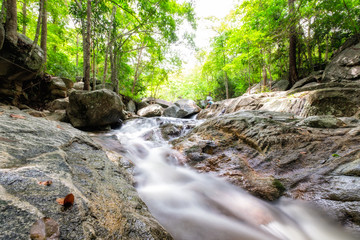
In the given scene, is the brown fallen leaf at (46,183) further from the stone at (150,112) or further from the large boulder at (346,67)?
the stone at (150,112)

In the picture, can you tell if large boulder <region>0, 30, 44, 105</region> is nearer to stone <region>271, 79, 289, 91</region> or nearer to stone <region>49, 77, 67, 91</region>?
stone <region>49, 77, 67, 91</region>

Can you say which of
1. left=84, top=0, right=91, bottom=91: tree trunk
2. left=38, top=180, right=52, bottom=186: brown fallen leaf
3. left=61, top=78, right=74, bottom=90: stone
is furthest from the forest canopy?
left=38, top=180, right=52, bottom=186: brown fallen leaf

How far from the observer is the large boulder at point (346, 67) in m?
6.78

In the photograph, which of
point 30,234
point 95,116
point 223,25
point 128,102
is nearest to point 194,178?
point 30,234

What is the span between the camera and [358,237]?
4.98ft

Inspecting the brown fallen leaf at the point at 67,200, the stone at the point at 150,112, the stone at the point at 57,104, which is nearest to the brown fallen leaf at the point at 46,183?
the brown fallen leaf at the point at 67,200

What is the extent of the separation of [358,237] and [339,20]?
1113 cm

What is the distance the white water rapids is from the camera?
170 cm

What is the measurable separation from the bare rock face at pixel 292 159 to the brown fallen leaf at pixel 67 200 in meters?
2.37

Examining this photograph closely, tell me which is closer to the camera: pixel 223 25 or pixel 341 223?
pixel 341 223

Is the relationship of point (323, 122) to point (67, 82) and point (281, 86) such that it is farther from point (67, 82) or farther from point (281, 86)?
point (67, 82)

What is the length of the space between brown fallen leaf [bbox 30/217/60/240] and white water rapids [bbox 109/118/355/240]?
1246 mm

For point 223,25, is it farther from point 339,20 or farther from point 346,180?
point 346,180

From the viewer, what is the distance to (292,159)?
2576mm
